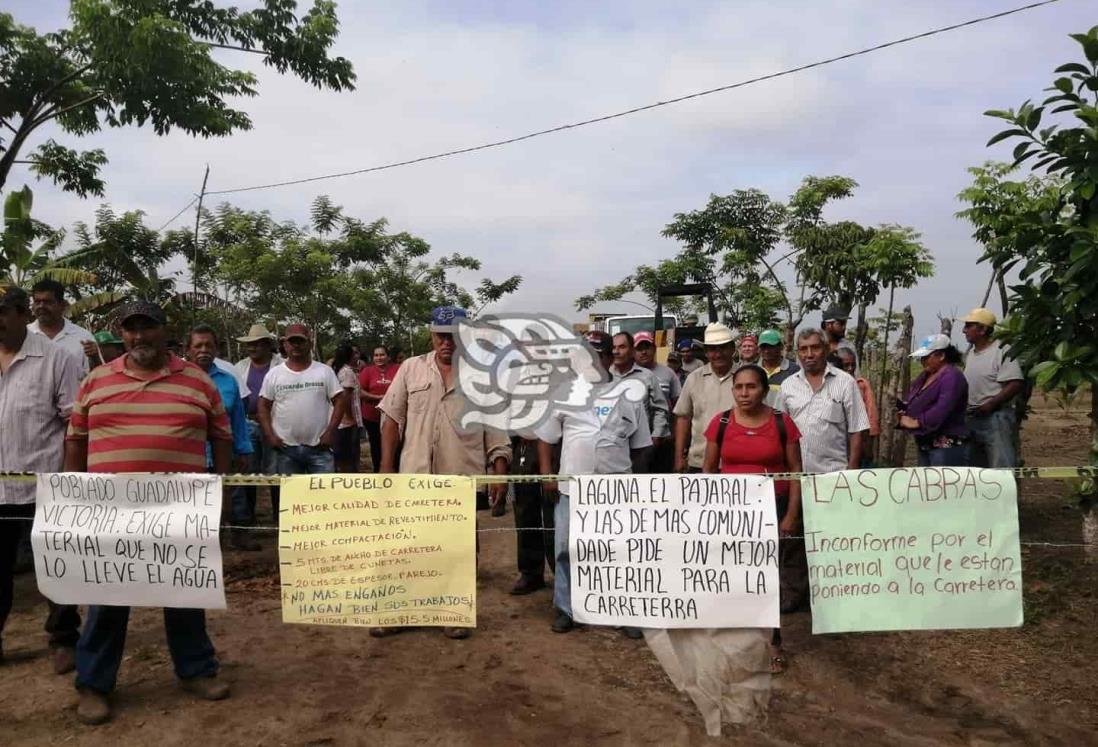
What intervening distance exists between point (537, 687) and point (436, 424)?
165 centimetres

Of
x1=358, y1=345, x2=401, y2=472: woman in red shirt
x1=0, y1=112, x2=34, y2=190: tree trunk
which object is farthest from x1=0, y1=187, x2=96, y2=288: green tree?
x1=358, y1=345, x2=401, y2=472: woman in red shirt

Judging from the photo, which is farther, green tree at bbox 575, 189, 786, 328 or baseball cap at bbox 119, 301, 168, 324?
green tree at bbox 575, 189, 786, 328

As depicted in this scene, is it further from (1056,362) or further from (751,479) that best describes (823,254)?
(751,479)

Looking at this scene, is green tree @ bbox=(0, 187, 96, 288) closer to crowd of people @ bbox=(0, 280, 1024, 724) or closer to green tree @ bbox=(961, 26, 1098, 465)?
crowd of people @ bbox=(0, 280, 1024, 724)

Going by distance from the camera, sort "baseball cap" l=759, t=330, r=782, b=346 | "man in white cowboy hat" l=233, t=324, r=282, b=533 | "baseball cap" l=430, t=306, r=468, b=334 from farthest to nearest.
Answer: "man in white cowboy hat" l=233, t=324, r=282, b=533 → "baseball cap" l=759, t=330, r=782, b=346 → "baseball cap" l=430, t=306, r=468, b=334

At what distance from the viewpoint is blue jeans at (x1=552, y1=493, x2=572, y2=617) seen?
461cm

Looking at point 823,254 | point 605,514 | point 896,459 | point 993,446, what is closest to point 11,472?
point 605,514

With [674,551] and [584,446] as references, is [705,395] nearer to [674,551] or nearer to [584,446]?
[584,446]

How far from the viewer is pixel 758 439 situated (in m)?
4.11

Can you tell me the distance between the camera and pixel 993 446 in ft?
20.4

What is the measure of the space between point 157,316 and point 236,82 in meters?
11.1

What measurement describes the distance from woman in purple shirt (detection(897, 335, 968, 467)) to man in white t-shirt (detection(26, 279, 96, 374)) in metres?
5.41

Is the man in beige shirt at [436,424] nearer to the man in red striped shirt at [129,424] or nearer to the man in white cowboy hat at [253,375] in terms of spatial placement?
the man in red striped shirt at [129,424]

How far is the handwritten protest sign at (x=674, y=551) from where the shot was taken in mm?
3270
